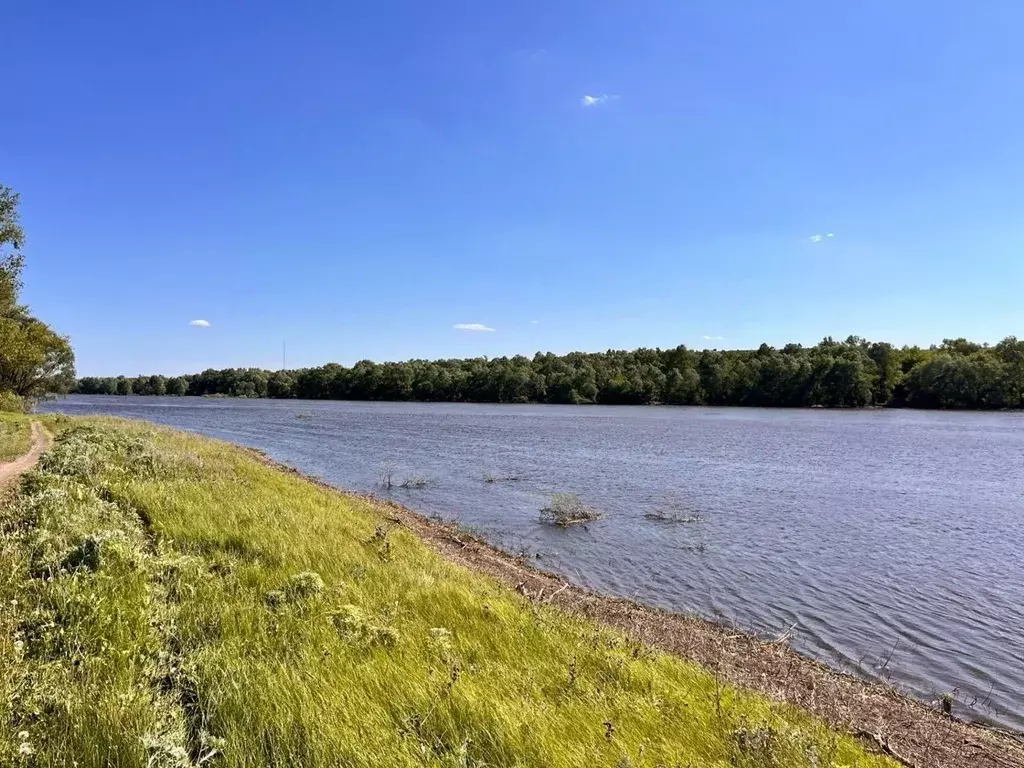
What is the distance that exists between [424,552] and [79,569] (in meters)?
6.72

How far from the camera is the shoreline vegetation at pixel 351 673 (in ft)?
15.3

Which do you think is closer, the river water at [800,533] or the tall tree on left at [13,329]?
the river water at [800,533]

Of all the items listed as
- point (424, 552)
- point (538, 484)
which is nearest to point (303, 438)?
point (538, 484)

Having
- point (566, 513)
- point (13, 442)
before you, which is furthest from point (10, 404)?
point (566, 513)

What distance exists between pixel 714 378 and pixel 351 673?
427ft

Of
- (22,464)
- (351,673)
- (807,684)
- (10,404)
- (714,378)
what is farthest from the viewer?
(714,378)

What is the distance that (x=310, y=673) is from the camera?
5609mm

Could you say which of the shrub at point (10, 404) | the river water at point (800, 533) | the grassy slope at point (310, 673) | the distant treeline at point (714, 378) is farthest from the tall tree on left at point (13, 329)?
the distant treeline at point (714, 378)

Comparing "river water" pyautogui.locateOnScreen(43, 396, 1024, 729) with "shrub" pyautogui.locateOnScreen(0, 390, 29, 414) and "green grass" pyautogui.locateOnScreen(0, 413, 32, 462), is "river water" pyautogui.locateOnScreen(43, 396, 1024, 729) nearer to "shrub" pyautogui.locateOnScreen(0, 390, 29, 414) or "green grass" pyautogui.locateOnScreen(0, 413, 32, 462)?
"green grass" pyautogui.locateOnScreen(0, 413, 32, 462)

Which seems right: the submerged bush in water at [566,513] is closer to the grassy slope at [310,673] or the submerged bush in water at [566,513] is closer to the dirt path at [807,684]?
the dirt path at [807,684]

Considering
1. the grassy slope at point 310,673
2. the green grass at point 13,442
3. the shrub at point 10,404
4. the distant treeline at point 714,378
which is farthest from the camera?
the distant treeline at point 714,378

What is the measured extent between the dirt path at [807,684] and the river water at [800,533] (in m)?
0.86

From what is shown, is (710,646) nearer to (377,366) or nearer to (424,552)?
(424,552)

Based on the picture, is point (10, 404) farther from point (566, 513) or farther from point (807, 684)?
point (807, 684)
